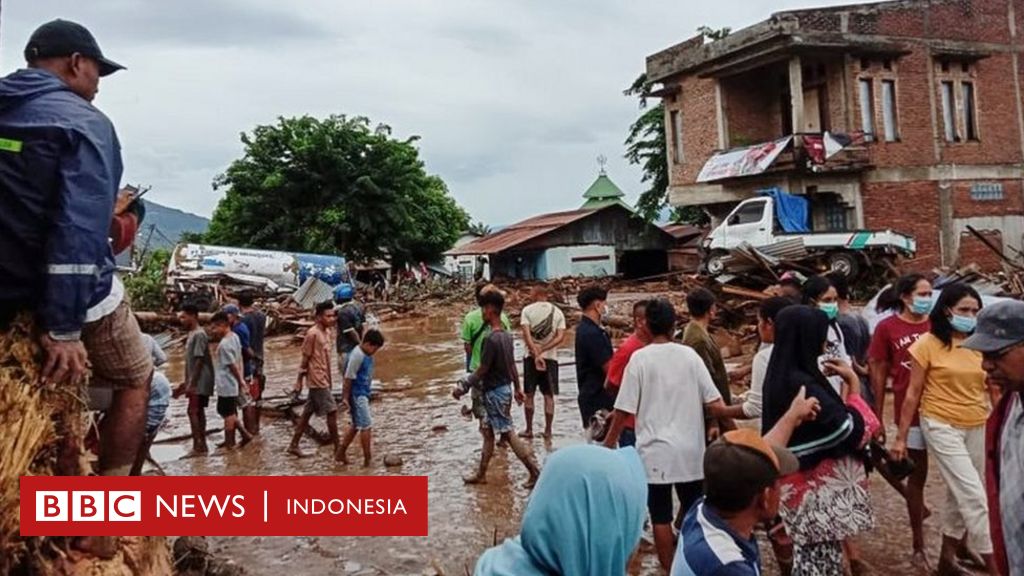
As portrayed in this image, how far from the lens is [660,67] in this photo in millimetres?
26594

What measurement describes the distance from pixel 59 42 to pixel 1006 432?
11.5 feet

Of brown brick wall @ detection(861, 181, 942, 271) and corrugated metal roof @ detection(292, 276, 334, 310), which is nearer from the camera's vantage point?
brown brick wall @ detection(861, 181, 942, 271)

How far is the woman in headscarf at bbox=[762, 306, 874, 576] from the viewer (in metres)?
3.74

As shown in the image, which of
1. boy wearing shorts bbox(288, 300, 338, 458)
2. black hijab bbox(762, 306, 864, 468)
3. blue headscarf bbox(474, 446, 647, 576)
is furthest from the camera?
boy wearing shorts bbox(288, 300, 338, 458)

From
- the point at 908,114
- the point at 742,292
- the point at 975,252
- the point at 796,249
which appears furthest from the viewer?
the point at 975,252

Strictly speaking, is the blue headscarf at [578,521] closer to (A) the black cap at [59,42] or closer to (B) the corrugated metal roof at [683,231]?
(A) the black cap at [59,42]

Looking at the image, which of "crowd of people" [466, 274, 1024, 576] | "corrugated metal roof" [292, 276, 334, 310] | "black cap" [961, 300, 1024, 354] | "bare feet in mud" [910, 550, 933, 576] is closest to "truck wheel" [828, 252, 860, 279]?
"crowd of people" [466, 274, 1024, 576]

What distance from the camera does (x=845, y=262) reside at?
56.4ft

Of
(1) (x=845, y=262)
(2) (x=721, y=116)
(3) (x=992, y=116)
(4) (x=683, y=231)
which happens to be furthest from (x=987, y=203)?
(4) (x=683, y=231)

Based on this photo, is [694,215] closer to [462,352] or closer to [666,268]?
[666,268]

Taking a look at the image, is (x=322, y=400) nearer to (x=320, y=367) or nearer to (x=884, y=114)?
(x=320, y=367)

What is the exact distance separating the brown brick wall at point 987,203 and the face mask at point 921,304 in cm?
2152

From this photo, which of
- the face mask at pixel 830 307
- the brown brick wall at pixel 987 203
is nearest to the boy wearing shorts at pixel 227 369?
the face mask at pixel 830 307

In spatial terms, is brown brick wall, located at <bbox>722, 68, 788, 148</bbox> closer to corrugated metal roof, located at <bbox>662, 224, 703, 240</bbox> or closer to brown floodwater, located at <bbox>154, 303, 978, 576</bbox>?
corrugated metal roof, located at <bbox>662, 224, 703, 240</bbox>
